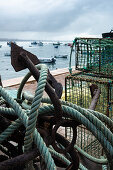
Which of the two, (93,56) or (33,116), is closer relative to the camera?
(33,116)

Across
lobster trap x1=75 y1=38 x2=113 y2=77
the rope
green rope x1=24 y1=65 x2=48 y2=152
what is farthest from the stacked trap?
green rope x1=24 y1=65 x2=48 y2=152

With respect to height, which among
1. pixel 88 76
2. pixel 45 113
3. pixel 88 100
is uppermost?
pixel 45 113

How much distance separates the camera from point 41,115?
1.29 m

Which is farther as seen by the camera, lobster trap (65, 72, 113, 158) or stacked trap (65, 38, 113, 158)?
stacked trap (65, 38, 113, 158)

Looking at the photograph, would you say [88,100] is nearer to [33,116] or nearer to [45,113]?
[45,113]

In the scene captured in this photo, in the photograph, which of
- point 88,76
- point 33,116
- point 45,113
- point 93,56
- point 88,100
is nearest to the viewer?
point 33,116

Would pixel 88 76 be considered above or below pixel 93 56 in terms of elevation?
below

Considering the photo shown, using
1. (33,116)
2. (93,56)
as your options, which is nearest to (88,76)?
(93,56)

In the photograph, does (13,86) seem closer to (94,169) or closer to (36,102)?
(94,169)

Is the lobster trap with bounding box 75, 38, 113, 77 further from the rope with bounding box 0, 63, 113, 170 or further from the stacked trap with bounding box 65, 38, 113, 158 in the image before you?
the rope with bounding box 0, 63, 113, 170

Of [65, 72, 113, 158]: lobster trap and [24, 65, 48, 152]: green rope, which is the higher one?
[24, 65, 48, 152]: green rope

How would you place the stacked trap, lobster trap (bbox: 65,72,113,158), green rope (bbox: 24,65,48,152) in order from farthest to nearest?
the stacked trap → lobster trap (bbox: 65,72,113,158) → green rope (bbox: 24,65,48,152)

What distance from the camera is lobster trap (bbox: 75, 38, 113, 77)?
144 inches

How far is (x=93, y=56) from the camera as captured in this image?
12.5ft
